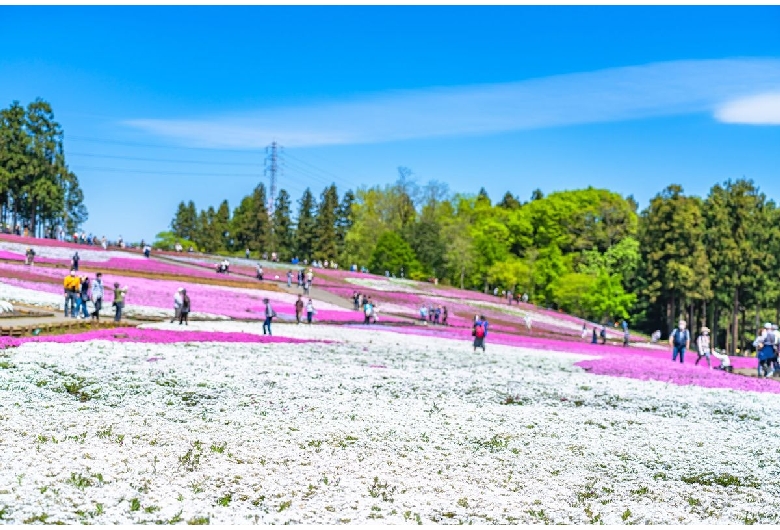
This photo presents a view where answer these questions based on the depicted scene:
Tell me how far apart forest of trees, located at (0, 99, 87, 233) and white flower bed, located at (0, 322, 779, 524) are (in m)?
95.8

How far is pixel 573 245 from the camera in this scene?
129 metres

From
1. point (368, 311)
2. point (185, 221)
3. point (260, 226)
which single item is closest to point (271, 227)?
point (260, 226)

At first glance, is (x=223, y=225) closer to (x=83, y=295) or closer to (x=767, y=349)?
(x=83, y=295)

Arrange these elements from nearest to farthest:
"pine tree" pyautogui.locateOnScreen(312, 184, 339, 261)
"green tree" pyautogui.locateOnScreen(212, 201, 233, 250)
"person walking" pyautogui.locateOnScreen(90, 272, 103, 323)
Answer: "person walking" pyautogui.locateOnScreen(90, 272, 103, 323), "pine tree" pyautogui.locateOnScreen(312, 184, 339, 261), "green tree" pyautogui.locateOnScreen(212, 201, 233, 250)

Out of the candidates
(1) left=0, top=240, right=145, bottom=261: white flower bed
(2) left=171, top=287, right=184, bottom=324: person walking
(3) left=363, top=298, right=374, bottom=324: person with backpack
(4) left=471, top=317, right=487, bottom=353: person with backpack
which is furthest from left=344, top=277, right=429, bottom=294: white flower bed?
(4) left=471, top=317, right=487, bottom=353: person with backpack

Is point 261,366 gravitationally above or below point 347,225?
below

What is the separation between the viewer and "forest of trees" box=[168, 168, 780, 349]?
305 ft

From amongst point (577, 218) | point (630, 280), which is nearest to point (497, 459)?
point (630, 280)

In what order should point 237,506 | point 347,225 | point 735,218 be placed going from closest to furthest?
point 237,506
point 735,218
point 347,225

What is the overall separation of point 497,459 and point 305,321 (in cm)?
3653

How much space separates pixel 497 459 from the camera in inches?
647

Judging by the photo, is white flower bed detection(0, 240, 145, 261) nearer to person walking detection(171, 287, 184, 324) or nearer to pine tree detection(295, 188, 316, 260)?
person walking detection(171, 287, 184, 324)

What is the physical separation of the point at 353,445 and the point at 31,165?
4396 inches

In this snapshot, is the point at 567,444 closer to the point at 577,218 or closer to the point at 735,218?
the point at 735,218
